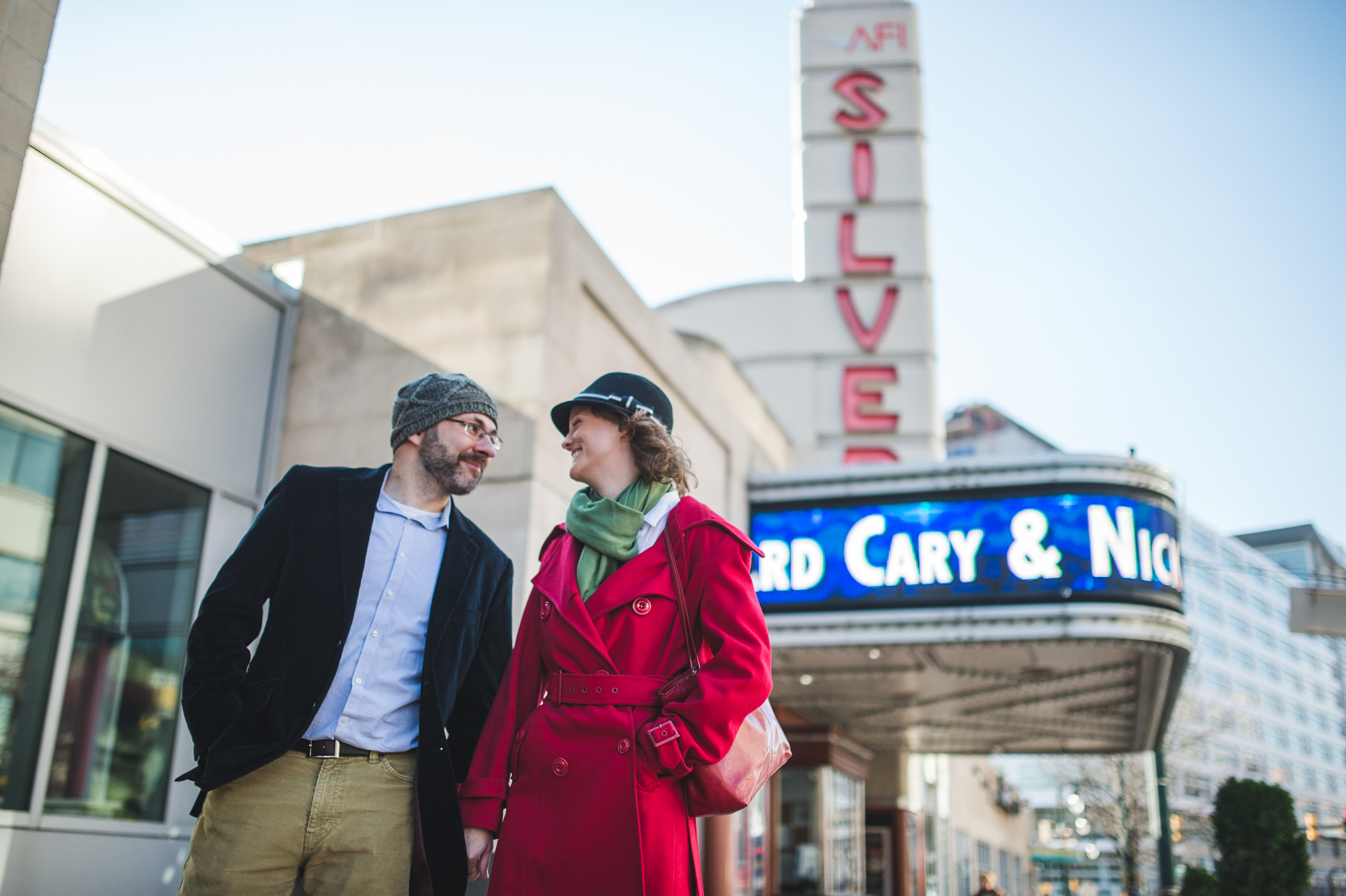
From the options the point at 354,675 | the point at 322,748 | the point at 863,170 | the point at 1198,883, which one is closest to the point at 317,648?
the point at 354,675

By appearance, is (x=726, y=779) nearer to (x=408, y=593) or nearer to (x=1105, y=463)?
(x=408, y=593)

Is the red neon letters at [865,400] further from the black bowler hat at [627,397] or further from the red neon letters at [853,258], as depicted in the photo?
the black bowler hat at [627,397]

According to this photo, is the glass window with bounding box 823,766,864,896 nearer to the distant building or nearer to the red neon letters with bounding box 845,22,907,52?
the red neon letters with bounding box 845,22,907,52

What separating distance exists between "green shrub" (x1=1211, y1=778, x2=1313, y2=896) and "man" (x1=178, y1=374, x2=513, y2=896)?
11.5 metres

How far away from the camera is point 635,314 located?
9320 millimetres

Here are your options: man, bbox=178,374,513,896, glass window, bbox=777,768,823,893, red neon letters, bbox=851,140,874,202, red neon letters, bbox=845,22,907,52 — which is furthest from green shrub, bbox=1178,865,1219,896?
red neon letters, bbox=845,22,907,52

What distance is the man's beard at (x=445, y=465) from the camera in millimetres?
3709

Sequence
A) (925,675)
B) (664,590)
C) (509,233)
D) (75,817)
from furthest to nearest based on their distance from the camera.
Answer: (925,675)
(509,233)
(75,817)
(664,590)

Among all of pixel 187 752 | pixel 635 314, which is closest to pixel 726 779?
pixel 187 752

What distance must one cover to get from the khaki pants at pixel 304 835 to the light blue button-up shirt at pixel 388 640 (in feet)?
0.39

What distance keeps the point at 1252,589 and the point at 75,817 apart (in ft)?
370

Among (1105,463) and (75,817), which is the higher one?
(1105,463)

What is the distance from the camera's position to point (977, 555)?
10.6m

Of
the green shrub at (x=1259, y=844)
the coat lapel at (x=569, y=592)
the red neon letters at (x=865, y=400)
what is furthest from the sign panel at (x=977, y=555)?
the red neon letters at (x=865, y=400)
